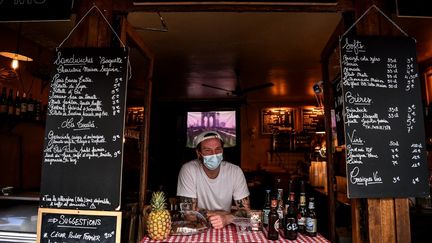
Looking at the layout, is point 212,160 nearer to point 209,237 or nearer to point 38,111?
point 209,237

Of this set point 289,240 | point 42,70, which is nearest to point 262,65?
point 42,70

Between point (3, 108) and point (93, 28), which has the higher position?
point (93, 28)

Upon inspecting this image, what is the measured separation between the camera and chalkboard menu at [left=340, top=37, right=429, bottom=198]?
2.55 meters

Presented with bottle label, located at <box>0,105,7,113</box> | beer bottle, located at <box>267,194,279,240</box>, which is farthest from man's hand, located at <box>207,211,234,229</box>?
bottle label, located at <box>0,105,7,113</box>

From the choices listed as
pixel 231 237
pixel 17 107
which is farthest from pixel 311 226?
pixel 17 107

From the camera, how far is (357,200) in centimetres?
269

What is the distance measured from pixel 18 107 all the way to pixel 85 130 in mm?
2954

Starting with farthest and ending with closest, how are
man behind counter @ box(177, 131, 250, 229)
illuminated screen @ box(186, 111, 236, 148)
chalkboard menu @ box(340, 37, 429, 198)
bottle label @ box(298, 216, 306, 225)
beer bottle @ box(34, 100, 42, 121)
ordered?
illuminated screen @ box(186, 111, 236, 148) → beer bottle @ box(34, 100, 42, 121) → man behind counter @ box(177, 131, 250, 229) → bottle label @ box(298, 216, 306, 225) → chalkboard menu @ box(340, 37, 429, 198)

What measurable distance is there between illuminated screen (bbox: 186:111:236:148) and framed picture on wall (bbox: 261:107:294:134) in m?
1.14

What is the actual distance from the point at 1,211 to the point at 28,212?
0.35m

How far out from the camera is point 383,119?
2.63 m

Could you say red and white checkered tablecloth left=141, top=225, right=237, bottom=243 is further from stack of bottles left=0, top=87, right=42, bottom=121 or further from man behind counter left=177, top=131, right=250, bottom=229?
stack of bottles left=0, top=87, right=42, bottom=121

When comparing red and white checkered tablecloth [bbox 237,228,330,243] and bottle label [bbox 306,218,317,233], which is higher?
bottle label [bbox 306,218,317,233]

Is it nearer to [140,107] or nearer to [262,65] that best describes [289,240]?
[262,65]
